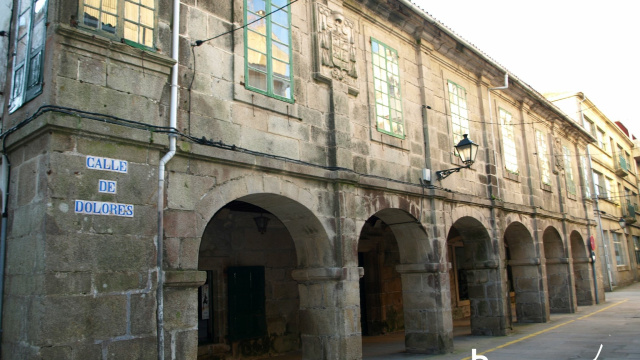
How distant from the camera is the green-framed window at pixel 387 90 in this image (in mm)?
8867

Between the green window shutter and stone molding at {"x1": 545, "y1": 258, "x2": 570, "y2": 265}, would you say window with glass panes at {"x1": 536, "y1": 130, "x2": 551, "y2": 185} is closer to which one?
stone molding at {"x1": 545, "y1": 258, "x2": 570, "y2": 265}

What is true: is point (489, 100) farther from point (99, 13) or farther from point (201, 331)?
point (99, 13)

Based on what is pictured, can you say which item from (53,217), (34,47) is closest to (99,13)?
(34,47)

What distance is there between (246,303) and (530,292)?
7.98 m

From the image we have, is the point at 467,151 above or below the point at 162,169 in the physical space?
above

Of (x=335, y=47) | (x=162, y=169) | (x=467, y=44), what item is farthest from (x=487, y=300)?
(x=162, y=169)

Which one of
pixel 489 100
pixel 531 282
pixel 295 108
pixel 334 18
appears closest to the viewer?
pixel 295 108

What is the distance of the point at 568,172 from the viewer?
56.6 feet

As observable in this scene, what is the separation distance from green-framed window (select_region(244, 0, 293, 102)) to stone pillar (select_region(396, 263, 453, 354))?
167 inches

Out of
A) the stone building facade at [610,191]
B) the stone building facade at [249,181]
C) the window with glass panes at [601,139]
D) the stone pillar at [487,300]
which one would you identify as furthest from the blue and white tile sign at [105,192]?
the window with glass panes at [601,139]

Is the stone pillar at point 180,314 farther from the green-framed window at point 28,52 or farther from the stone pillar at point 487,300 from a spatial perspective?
the stone pillar at point 487,300

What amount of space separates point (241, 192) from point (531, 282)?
10.0m

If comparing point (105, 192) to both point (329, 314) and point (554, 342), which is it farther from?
point (554, 342)

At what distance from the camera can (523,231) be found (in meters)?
13.2
